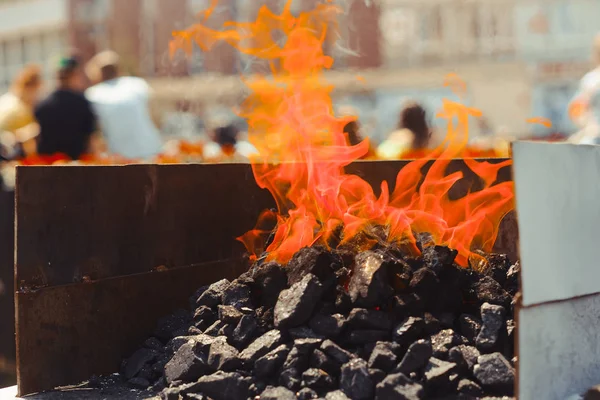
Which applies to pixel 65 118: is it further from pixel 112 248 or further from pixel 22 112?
pixel 112 248

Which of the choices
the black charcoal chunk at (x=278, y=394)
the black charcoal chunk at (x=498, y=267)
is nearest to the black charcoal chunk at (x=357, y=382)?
the black charcoal chunk at (x=278, y=394)

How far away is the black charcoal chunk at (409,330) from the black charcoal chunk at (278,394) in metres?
0.57

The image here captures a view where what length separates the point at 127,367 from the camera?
4270mm

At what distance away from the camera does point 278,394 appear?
11.6 feet

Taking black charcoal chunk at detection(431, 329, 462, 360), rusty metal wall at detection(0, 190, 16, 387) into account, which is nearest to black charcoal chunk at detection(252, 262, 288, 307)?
black charcoal chunk at detection(431, 329, 462, 360)

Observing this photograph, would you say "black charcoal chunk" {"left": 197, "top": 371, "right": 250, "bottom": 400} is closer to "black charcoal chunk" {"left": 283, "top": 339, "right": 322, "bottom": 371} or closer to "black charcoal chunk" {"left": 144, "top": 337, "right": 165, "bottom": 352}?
"black charcoal chunk" {"left": 283, "top": 339, "right": 322, "bottom": 371}

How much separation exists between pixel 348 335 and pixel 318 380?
1.04 ft

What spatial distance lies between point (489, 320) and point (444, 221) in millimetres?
879

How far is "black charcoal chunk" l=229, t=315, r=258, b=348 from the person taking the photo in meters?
3.94

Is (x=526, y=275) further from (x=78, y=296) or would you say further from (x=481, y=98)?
(x=481, y=98)

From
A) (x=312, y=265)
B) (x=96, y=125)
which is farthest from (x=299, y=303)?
(x=96, y=125)

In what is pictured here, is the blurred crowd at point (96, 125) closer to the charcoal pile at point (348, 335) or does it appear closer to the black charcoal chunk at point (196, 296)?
the black charcoal chunk at point (196, 296)

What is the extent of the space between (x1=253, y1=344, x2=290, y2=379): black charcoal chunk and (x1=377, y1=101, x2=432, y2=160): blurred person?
4224mm

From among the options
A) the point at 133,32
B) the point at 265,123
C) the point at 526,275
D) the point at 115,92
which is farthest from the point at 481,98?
the point at 526,275
